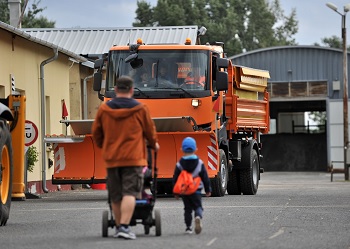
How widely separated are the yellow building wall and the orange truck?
4294 mm

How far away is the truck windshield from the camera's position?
84.0ft

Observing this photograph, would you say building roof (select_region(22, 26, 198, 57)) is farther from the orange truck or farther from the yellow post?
the yellow post

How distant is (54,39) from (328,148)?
21394 millimetres

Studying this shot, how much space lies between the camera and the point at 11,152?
55.9ft

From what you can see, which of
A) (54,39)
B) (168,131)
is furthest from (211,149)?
(54,39)

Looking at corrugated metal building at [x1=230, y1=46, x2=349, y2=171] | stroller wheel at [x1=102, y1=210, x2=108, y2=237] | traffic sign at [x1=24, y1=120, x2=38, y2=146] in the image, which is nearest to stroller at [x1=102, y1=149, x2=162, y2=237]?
stroller wheel at [x1=102, y1=210, x2=108, y2=237]

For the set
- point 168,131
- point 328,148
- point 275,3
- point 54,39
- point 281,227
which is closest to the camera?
point 281,227

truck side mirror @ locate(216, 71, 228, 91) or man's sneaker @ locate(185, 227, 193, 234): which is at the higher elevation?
truck side mirror @ locate(216, 71, 228, 91)

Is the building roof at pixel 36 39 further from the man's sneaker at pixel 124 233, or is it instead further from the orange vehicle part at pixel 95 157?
the man's sneaker at pixel 124 233

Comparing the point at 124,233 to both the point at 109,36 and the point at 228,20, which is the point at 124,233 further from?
the point at 228,20

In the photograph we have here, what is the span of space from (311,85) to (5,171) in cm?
4896

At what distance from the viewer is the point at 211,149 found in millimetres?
25016

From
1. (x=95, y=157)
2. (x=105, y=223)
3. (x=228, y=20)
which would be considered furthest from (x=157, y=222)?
(x=228, y=20)

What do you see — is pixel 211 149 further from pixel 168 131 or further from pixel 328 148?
pixel 328 148
